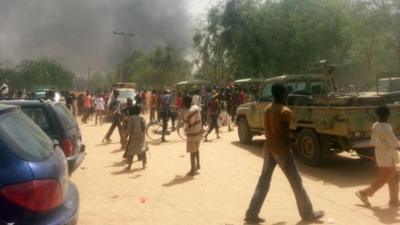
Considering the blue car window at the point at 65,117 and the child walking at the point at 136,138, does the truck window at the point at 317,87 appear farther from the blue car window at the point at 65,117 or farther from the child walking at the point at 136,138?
the blue car window at the point at 65,117

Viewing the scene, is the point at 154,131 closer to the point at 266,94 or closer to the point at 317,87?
the point at 266,94

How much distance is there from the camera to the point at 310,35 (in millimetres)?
30375

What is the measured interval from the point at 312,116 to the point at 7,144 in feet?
25.2

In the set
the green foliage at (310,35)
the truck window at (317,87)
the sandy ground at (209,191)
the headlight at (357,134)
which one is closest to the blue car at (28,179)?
the sandy ground at (209,191)

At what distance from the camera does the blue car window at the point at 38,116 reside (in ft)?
25.5

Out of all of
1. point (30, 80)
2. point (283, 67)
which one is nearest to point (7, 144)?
point (283, 67)

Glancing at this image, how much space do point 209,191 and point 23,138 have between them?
4.95m

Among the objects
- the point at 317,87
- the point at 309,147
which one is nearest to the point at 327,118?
the point at 309,147

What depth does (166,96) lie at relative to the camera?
1852cm

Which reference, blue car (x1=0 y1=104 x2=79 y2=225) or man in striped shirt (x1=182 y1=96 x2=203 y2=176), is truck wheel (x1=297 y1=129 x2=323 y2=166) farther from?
blue car (x1=0 y1=104 x2=79 y2=225)

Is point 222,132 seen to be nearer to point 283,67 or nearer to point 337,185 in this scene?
point 337,185

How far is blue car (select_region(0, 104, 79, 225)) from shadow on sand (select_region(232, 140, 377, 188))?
6.15 meters

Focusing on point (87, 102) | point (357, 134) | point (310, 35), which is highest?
point (310, 35)

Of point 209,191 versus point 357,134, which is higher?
point 357,134
